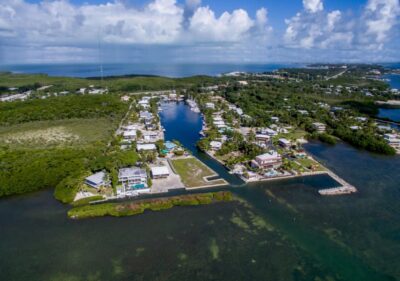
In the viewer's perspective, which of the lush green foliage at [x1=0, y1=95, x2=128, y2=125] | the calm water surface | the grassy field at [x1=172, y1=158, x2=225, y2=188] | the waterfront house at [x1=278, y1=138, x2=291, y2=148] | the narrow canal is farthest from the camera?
the calm water surface

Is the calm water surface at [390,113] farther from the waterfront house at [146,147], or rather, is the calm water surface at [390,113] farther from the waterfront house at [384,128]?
the waterfront house at [146,147]

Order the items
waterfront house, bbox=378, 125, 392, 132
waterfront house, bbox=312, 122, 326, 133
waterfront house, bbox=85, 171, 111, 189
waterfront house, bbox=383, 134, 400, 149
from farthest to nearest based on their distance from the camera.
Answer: waterfront house, bbox=312, 122, 326, 133, waterfront house, bbox=378, 125, 392, 132, waterfront house, bbox=383, 134, 400, 149, waterfront house, bbox=85, 171, 111, 189

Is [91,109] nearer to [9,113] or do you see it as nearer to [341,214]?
[9,113]

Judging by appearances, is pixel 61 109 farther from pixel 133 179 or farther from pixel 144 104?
pixel 133 179

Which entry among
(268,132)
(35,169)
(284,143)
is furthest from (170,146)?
(268,132)

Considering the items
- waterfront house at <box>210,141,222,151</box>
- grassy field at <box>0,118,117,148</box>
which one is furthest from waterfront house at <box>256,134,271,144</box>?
grassy field at <box>0,118,117,148</box>

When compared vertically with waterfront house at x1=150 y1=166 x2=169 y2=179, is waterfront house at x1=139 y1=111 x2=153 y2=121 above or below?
above

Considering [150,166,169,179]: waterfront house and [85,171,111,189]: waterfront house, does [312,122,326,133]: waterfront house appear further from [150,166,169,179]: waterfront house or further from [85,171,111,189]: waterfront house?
[85,171,111,189]: waterfront house

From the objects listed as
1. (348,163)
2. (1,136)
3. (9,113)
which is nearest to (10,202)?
(1,136)
